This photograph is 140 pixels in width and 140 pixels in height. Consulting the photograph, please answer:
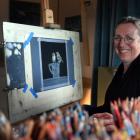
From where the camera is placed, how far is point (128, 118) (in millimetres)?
661

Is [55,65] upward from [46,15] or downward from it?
downward

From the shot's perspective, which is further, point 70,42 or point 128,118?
point 70,42

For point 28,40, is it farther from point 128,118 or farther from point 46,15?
point 128,118

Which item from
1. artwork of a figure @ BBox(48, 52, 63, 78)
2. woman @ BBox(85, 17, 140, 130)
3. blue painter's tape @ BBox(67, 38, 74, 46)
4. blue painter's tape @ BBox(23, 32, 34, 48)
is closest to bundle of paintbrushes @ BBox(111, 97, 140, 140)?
woman @ BBox(85, 17, 140, 130)

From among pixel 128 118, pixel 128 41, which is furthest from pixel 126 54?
pixel 128 118

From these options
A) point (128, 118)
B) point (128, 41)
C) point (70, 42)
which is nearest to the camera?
point (128, 118)

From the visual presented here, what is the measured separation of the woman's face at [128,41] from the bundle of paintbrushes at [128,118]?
2.24 ft

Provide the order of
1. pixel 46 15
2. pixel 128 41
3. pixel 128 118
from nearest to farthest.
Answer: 1. pixel 128 118
2. pixel 128 41
3. pixel 46 15

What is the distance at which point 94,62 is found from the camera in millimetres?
2576

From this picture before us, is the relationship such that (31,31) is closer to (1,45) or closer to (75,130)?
(1,45)

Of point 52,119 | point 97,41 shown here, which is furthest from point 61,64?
point 52,119

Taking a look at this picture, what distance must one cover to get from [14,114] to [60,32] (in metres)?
0.62

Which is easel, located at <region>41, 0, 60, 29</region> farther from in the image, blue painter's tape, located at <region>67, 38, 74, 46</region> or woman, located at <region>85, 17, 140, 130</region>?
woman, located at <region>85, 17, 140, 130</region>

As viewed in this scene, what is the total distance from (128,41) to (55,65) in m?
0.46
